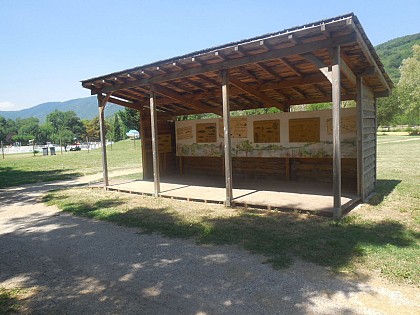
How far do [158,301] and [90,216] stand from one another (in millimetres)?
4502

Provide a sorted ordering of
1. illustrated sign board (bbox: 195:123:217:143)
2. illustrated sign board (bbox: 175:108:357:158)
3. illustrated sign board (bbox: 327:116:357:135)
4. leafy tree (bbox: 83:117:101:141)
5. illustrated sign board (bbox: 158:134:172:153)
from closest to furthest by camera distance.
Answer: illustrated sign board (bbox: 327:116:357:135) → illustrated sign board (bbox: 175:108:357:158) → illustrated sign board (bbox: 195:123:217:143) → illustrated sign board (bbox: 158:134:172:153) → leafy tree (bbox: 83:117:101:141)

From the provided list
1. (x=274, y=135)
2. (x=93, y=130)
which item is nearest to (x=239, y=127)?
(x=274, y=135)

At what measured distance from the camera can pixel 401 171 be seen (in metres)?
12.9

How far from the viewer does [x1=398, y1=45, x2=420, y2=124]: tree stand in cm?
3634

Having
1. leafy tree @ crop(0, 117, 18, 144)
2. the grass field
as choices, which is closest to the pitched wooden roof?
the grass field

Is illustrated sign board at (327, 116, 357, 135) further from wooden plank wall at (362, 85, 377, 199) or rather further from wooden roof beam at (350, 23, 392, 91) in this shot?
wooden roof beam at (350, 23, 392, 91)

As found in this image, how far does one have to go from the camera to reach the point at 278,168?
36.3 ft

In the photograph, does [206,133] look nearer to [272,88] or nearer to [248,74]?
[272,88]

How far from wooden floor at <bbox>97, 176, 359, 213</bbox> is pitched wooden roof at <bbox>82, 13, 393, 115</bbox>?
2.76m

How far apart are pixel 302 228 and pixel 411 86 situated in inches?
1559

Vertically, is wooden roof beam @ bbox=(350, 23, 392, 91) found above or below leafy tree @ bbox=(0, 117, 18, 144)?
below

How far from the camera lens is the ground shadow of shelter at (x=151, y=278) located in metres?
3.24

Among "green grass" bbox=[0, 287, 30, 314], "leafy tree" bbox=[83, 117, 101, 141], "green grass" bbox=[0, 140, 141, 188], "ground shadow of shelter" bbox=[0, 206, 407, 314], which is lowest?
"green grass" bbox=[0, 287, 30, 314]

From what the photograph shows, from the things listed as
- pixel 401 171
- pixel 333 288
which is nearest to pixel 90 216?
pixel 333 288
